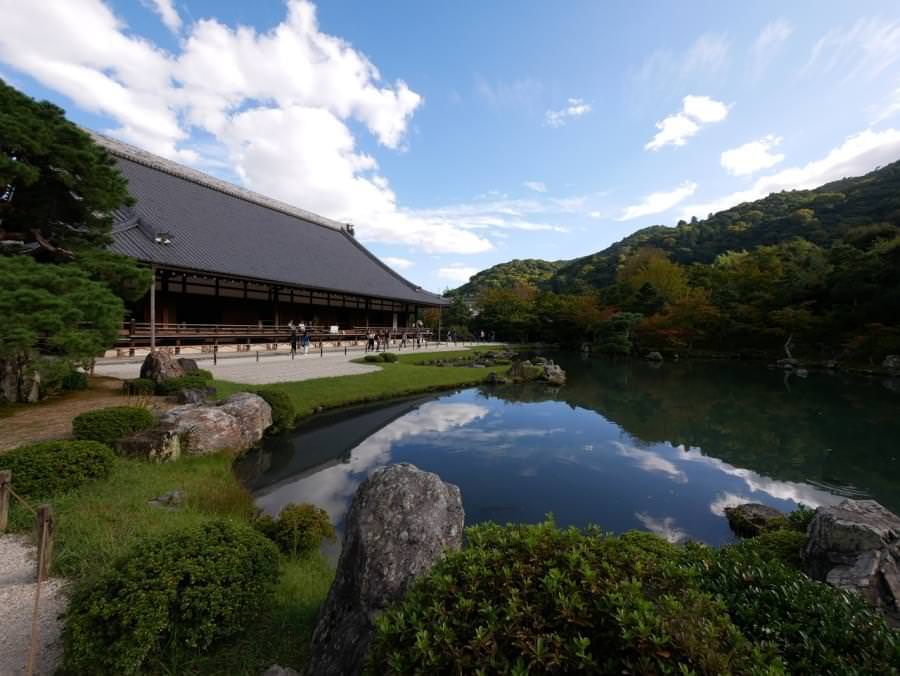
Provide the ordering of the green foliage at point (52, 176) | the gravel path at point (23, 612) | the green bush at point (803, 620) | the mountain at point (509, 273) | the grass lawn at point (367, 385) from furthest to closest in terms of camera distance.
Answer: the mountain at point (509, 273) → the grass lawn at point (367, 385) → the green foliage at point (52, 176) → the gravel path at point (23, 612) → the green bush at point (803, 620)

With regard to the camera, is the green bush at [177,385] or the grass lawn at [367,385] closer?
the green bush at [177,385]

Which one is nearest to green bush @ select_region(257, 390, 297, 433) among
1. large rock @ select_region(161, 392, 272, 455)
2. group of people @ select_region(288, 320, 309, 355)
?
large rock @ select_region(161, 392, 272, 455)

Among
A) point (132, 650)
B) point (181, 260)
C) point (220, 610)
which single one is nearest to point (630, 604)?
point (220, 610)

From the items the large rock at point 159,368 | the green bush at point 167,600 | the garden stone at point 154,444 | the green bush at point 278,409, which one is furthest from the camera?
the large rock at point 159,368

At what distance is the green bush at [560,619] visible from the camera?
1685 millimetres

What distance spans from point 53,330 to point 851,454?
59.0 feet

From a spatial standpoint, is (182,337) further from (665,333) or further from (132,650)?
(665,333)

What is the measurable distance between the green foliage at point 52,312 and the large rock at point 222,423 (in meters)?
1.94

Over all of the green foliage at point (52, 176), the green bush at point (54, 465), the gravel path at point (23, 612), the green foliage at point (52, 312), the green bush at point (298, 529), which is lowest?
the green bush at point (298, 529)

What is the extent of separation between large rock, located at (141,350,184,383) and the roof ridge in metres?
13.5

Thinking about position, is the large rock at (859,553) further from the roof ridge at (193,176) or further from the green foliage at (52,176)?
the roof ridge at (193,176)

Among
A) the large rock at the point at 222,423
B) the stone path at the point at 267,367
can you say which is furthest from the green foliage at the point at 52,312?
the stone path at the point at 267,367

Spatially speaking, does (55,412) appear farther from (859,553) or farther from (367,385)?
(859,553)

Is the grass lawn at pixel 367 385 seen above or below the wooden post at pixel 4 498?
below
